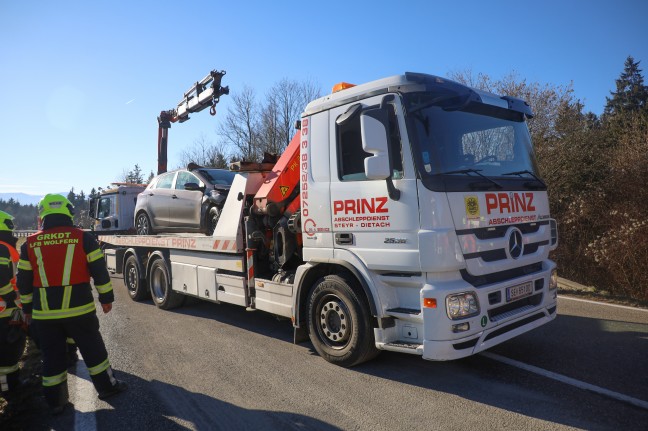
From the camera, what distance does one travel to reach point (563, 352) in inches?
180

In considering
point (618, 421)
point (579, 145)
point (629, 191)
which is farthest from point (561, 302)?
point (579, 145)

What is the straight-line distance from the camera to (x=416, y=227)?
3.74 meters

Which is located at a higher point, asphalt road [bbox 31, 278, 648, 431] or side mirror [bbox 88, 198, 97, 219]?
side mirror [bbox 88, 198, 97, 219]

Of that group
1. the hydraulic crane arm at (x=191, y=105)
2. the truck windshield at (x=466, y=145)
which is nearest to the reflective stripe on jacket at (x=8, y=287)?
the truck windshield at (x=466, y=145)

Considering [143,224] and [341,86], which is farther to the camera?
[143,224]

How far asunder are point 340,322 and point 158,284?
16.7ft

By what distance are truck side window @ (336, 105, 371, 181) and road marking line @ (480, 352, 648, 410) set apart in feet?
7.85

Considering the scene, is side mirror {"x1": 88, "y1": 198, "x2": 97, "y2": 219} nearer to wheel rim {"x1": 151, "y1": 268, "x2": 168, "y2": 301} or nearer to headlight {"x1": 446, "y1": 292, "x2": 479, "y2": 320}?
wheel rim {"x1": 151, "y1": 268, "x2": 168, "y2": 301}

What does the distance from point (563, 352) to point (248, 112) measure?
29420 mm

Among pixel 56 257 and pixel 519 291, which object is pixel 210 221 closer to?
pixel 56 257

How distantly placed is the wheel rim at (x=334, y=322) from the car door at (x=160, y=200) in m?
5.23

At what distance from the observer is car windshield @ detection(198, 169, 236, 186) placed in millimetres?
7734

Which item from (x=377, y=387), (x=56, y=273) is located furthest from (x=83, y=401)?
(x=377, y=387)

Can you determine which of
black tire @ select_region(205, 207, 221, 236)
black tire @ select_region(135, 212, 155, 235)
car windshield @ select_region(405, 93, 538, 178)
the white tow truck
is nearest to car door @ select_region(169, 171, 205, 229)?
black tire @ select_region(205, 207, 221, 236)
